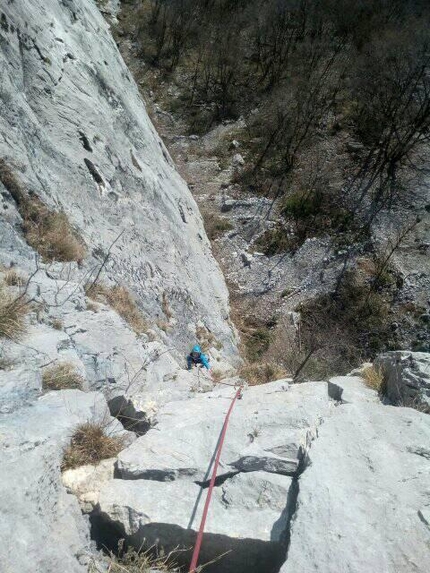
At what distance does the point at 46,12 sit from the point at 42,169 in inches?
222

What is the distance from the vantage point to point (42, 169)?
790cm

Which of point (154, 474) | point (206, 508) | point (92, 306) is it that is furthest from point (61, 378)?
point (92, 306)

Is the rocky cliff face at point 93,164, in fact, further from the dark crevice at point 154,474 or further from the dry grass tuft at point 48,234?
the dark crevice at point 154,474

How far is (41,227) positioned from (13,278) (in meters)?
1.73

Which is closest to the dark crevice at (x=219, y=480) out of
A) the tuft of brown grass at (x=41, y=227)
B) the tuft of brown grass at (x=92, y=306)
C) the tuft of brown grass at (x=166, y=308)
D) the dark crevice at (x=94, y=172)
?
the tuft of brown grass at (x=92, y=306)

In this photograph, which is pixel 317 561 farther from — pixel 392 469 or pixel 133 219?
pixel 133 219

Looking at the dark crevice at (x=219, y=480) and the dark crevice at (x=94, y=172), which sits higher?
the dark crevice at (x=94, y=172)

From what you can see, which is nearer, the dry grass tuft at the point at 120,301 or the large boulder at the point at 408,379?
the large boulder at the point at 408,379

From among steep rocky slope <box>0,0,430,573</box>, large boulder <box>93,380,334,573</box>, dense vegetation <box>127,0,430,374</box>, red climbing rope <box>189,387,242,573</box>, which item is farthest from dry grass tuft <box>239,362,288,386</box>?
dense vegetation <box>127,0,430,374</box>

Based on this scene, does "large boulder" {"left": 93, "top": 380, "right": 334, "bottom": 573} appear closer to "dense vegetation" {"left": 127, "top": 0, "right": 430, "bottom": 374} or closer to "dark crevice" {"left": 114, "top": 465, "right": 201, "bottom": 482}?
"dark crevice" {"left": 114, "top": 465, "right": 201, "bottom": 482}

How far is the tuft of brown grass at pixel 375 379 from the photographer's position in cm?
498

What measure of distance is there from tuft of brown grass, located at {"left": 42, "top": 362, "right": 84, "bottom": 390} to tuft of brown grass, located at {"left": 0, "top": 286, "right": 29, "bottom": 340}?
1.73 ft

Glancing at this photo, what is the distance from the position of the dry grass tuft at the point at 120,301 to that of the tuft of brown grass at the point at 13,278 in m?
1.40

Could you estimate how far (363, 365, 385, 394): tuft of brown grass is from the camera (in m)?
4.98
